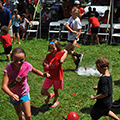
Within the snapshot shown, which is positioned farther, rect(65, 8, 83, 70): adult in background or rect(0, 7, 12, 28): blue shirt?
rect(0, 7, 12, 28): blue shirt

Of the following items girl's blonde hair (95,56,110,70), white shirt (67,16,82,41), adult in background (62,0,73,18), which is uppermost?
adult in background (62,0,73,18)

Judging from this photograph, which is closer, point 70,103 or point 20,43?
point 70,103

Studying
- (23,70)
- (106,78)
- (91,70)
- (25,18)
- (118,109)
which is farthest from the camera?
(25,18)

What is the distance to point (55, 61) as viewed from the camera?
12.7ft

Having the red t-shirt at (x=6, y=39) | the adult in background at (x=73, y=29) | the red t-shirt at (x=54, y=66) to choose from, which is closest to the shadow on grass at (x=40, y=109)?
the red t-shirt at (x=54, y=66)

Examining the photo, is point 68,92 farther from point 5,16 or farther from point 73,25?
point 5,16

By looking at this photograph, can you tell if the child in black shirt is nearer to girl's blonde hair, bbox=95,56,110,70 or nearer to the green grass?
girl's blonde hair, bbox=95,56,110,70

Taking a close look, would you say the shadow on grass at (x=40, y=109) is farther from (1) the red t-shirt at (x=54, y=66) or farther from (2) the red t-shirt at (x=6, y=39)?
(2) the red t-shirt at (x=6, y=39)

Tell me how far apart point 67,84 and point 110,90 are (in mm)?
2575

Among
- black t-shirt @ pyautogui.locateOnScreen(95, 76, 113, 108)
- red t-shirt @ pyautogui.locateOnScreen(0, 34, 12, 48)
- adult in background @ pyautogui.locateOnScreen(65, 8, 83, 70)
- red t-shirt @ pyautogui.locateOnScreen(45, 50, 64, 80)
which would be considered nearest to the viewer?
black t-shirt @ pyautogui.locateOnScreen(95, 76, 113, 108)

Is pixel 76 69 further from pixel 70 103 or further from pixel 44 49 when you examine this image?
pixel 44 49

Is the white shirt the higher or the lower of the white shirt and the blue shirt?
the lower

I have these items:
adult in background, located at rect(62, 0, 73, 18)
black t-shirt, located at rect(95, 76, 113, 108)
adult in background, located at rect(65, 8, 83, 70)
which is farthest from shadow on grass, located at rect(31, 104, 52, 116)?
adult in background, located at rect(62, 0, 73, 18)

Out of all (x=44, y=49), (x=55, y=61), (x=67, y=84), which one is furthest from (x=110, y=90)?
(x=44, y=49)
